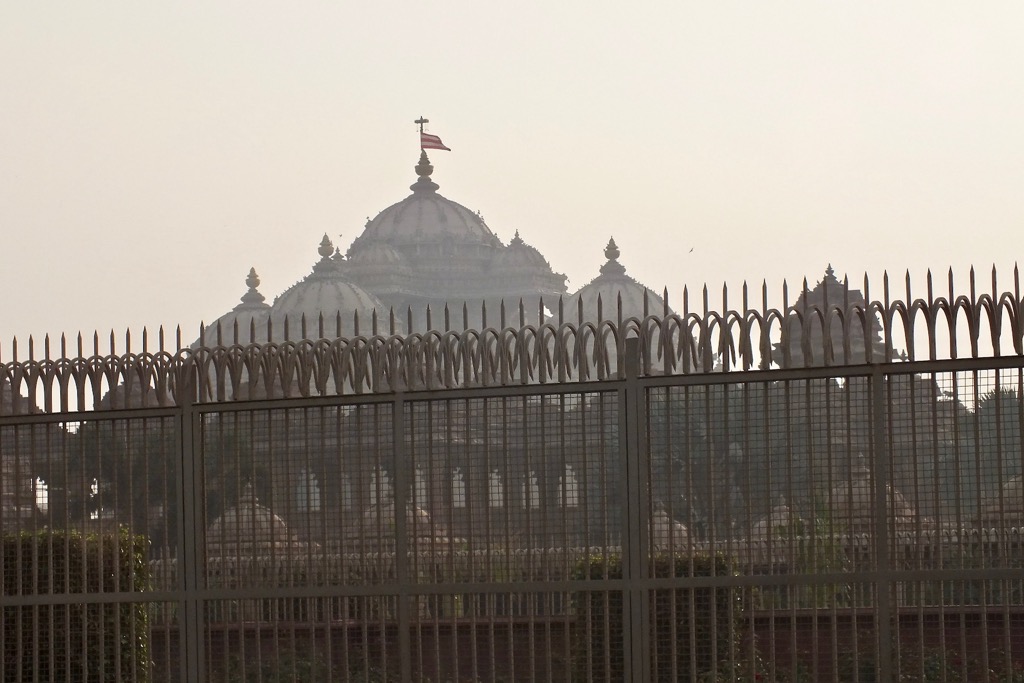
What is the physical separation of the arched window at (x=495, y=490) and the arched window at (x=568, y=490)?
12.7 inches

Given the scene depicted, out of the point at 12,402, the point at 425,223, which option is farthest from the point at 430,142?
the point at 12,402

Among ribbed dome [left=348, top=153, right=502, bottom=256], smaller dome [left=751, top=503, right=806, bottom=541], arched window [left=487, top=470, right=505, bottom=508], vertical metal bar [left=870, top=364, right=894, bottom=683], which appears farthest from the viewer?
ribbed dome [left=348, top=153, right=502, bottom=256]

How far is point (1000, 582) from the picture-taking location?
24.3 ft

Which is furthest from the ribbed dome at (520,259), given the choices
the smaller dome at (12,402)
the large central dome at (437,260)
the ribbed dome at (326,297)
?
the smaller dome at (12,402)

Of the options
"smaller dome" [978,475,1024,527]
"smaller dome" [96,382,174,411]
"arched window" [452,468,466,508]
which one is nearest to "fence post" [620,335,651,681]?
"arched window" [452,468,466,508]

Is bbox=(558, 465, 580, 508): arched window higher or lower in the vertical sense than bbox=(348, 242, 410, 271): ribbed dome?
lower

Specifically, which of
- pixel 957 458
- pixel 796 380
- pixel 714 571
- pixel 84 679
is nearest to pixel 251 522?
pixel 84 679

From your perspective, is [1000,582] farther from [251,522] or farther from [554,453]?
[251,522]

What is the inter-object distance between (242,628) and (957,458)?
390cm

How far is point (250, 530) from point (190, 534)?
0.35 metres

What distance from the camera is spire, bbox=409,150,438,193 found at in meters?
73.5

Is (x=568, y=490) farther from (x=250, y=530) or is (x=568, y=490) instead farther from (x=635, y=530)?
(x=250, y=530)

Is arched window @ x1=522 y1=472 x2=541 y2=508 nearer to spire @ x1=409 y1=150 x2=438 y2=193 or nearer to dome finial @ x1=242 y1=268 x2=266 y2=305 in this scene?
dome finial @ x1=242 y1=268 x2=266 y2=305

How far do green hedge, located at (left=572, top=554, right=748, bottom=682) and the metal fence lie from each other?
2 cm
